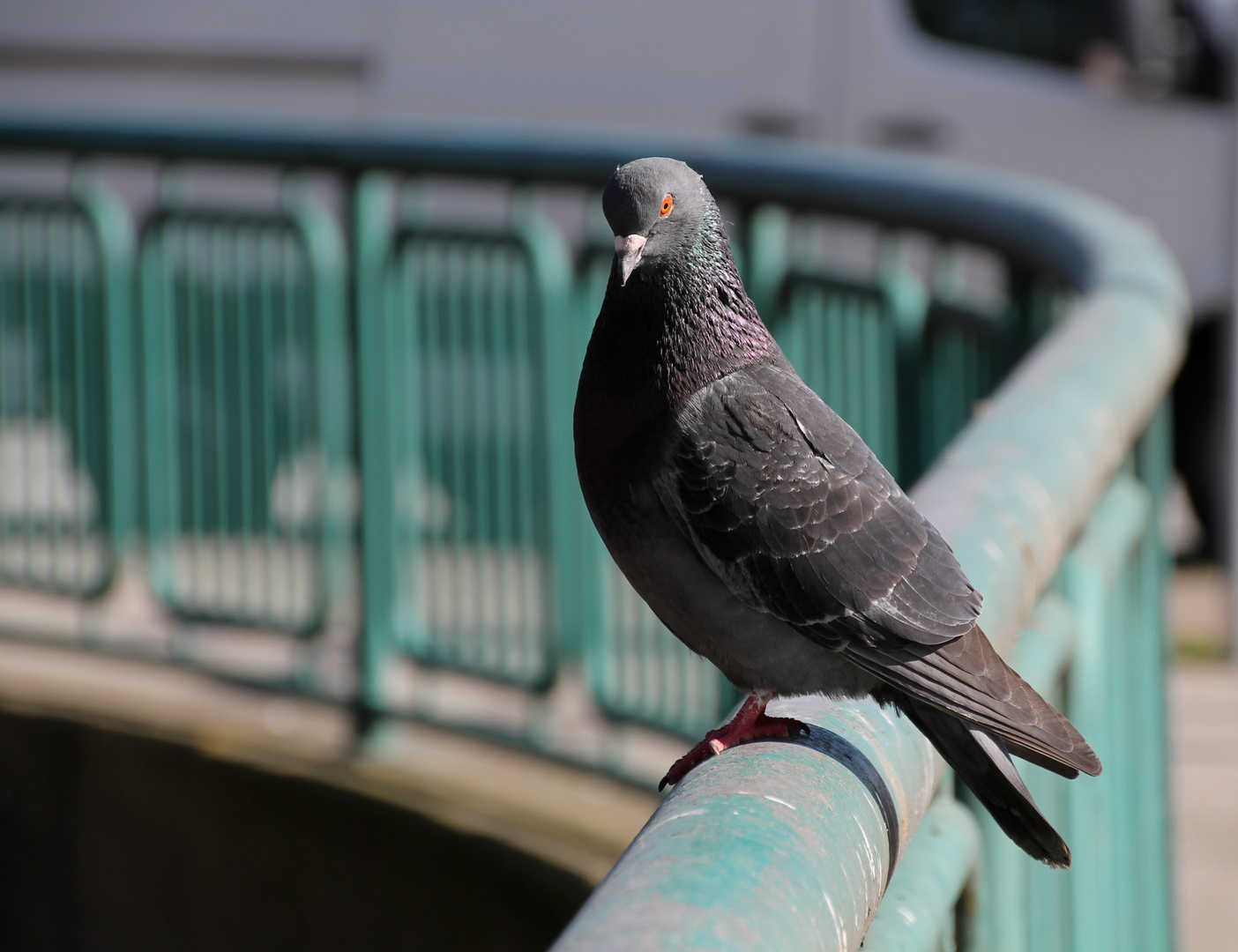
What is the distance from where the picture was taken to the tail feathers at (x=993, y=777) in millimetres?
1481

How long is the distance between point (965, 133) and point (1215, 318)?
1.39 m

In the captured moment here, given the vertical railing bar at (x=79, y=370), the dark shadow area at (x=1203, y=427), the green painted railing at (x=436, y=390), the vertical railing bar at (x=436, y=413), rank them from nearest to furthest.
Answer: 1. the green painted railing at (x=436, y=390)
2. the vertical railing bar at (x=436, y=413)
3. the vertical railing bar at (x=79, y=370)
4. the dark shadow area at (x=1203, y=427)

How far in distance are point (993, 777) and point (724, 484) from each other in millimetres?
424

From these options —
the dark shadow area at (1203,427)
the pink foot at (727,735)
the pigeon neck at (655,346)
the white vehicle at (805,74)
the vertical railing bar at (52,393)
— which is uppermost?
the pigeon neck at (655,346)

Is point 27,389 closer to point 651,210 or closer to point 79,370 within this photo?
point 79,370

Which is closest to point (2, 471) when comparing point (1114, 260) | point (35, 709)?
point (35, 709)

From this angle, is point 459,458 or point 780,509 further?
point 459,458

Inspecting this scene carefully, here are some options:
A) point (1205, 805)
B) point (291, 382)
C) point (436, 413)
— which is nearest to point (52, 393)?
point (291, 382)

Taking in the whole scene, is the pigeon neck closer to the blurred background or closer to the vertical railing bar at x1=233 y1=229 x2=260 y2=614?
the vertical railing bar at x1=233 y1=229 x2=260 y2=614

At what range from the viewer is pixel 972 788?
59.3 inches

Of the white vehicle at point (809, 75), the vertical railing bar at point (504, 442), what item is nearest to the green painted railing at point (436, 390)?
the vertical railing bar at point (504, 442)

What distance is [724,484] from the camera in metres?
1.70

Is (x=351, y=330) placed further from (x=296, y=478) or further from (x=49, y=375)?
(x=49, y=375)

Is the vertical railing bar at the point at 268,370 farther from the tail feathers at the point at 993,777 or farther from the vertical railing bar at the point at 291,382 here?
the tail feathers at the point at 993,777
